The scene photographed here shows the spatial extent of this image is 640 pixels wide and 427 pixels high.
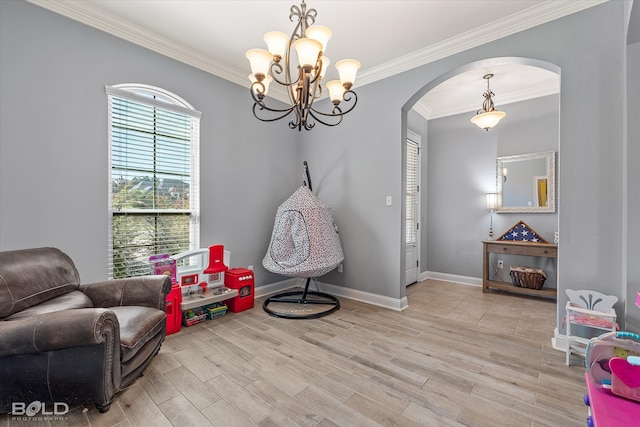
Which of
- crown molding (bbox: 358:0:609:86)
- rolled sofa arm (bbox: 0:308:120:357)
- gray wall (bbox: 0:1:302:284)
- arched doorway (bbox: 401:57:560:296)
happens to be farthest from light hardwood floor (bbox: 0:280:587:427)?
crown molding (bbox: 358:0:609:86)

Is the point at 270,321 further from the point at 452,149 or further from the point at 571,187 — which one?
the point at 452,149

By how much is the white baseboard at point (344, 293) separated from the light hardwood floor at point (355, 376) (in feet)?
1.02

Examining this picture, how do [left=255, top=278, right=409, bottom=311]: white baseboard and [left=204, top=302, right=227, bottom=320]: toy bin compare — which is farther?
[left=255, top=278, right=409, bottom=311]: white baseboard

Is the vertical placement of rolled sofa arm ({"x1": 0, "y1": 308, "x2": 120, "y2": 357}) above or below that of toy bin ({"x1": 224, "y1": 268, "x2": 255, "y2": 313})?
above

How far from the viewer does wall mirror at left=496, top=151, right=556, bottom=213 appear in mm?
4090

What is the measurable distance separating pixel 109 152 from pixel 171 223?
35.7 inches

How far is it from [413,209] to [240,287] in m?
3.08

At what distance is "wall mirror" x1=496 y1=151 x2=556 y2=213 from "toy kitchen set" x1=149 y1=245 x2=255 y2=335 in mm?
4059

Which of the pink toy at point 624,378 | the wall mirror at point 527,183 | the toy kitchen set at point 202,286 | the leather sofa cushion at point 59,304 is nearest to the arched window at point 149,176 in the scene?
the toy kitchen set at point 202,286

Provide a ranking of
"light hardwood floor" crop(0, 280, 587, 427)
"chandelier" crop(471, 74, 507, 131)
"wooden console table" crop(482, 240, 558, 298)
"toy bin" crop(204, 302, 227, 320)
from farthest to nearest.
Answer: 1. "wooden console table" crop(482, 240, 558, 298)
2. "chandelier" crop(471, 74, 507, 131)
3. "toy bin" crop(204, 302, 227, 320)
4. "light hardwood floor" crop(0, 280, 587, 427)

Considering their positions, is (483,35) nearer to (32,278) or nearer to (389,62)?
(389,62)

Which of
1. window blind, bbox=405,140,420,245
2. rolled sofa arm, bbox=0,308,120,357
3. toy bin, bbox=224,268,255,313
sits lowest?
toy bin, bbox=224,268,255,313

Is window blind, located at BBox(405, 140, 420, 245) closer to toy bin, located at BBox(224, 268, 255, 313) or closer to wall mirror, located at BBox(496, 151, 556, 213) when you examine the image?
wall mirror, located at BBox(496, 151, 556, 213)

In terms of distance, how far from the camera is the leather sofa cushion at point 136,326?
1.76 meters
